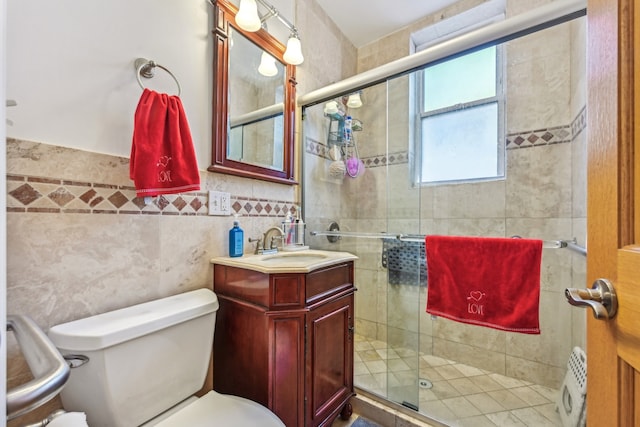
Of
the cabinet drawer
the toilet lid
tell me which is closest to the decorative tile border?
the cabinet drawer

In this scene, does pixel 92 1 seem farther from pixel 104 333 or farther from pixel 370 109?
pixel 370 109

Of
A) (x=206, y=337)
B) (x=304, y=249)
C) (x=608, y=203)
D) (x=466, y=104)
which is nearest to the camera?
(x=608, y=203)

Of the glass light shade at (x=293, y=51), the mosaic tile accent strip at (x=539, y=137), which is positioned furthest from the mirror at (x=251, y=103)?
the mosaic tile accent strip at (x=539, y=137)

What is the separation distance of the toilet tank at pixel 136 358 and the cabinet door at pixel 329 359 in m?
0.43

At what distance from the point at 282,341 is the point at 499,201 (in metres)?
1.71

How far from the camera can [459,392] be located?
5.23ft

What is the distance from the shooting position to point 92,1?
91 centimetres

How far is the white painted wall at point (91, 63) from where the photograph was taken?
78cm

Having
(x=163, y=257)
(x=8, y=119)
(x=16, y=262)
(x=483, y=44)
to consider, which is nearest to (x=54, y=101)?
(x=8, y=119)

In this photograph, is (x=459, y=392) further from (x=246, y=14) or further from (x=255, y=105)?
(x=246, y=14)

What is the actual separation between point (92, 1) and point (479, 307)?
1.96m

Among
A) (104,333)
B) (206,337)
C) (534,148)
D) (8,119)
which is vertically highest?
(534,148)

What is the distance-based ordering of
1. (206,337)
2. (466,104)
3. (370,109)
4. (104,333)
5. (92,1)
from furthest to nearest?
(370,109), (466,104), (206,337), (92,1), (104,333)

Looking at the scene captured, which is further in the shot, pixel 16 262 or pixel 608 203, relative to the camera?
pixel 16 262
